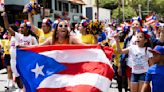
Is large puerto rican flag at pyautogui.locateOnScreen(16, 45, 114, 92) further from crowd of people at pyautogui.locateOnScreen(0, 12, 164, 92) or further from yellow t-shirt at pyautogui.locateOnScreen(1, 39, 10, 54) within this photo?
yellow t-shirt at pyautogui.locateOnScreen(1, 39, 10, 54)

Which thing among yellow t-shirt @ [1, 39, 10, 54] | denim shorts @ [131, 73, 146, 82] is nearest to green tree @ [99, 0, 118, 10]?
yellow t-shirt @ [1, 39, 10, 54]

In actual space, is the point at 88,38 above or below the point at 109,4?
above

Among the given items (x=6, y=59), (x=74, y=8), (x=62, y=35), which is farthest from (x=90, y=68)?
(x=74, y=8)

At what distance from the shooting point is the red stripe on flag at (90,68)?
23.0 feet

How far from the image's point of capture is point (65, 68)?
7102 millimetres

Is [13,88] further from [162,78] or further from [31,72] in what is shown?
[162,78]

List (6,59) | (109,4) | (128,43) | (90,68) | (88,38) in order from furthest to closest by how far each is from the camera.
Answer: (109,4) → (6,59) → (88,38) → (128,43) → (90,68)

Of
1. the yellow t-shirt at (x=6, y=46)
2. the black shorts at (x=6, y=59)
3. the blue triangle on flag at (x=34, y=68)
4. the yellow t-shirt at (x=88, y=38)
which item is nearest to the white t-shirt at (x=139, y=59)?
the blue triangle on flag at (x=34, y=68)

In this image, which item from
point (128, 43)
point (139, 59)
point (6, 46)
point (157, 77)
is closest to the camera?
point (157, 77)

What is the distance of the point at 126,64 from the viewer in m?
9.61

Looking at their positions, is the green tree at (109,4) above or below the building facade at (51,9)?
below

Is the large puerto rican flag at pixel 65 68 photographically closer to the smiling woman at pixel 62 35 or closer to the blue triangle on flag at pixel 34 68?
the blue triangle on flag at pixel 34 68

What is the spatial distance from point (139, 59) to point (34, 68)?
7.61ft

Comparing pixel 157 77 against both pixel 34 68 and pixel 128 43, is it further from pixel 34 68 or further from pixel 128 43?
pixel 128 43
